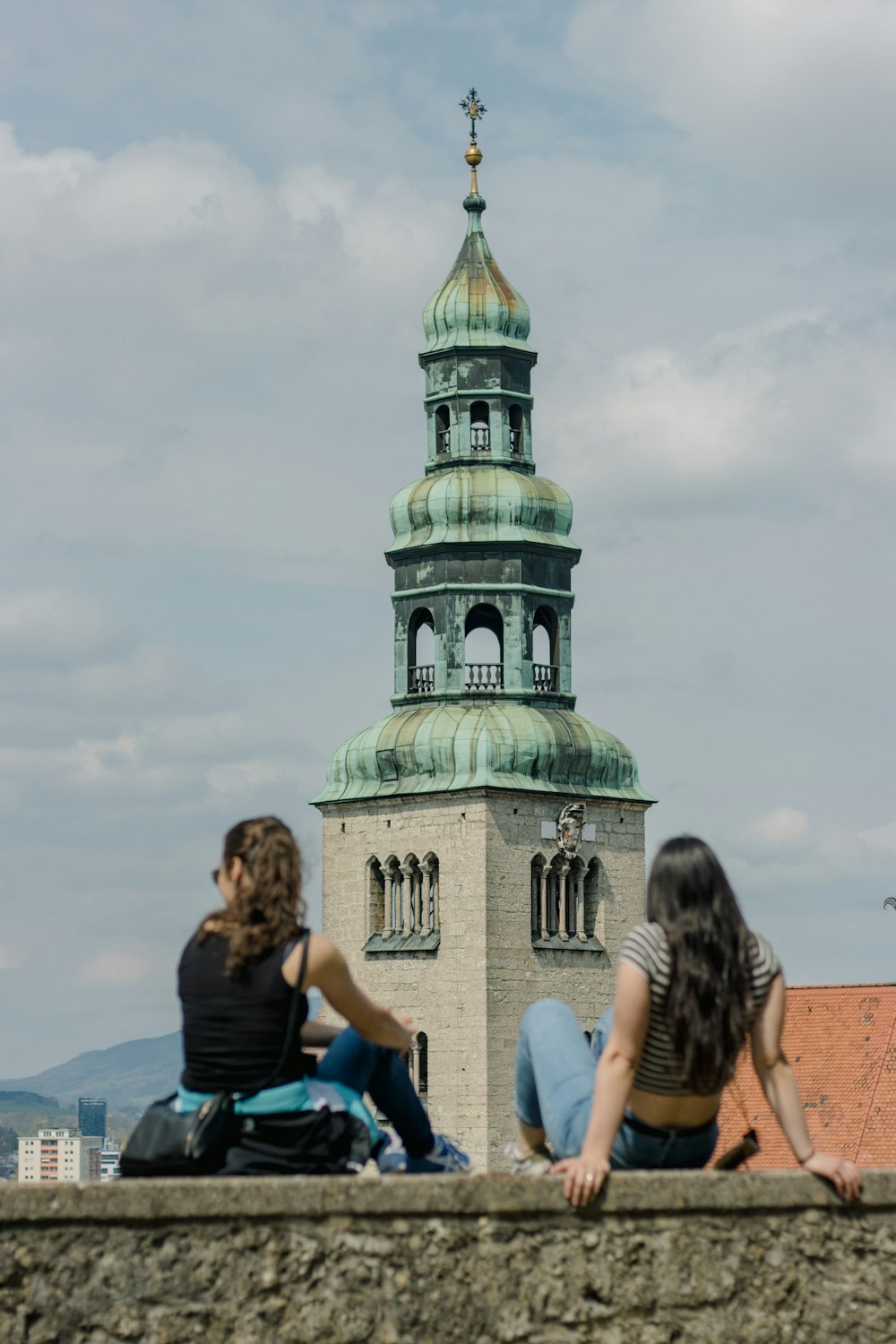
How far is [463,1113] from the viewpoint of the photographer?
63688mm

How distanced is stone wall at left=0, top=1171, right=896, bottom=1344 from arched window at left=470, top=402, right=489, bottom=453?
6154 centimetres

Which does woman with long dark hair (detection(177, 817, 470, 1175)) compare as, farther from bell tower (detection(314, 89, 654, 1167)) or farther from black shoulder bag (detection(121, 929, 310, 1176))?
bell tower (detection(314, 89, 654, 1167))

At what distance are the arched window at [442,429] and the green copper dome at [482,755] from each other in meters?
7.24

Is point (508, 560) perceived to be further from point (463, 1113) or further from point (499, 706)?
point (463, 1113)

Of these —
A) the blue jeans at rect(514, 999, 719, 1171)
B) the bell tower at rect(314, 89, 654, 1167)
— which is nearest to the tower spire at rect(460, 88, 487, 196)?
the bell tower at rect(314, 89, 654, 1167)

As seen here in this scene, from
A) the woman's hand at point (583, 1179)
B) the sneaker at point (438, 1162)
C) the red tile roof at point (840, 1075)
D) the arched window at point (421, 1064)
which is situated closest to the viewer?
the woman's hand at point (583, 1179)

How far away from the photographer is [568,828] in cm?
6644

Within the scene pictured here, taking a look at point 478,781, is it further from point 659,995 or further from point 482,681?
point 659,995

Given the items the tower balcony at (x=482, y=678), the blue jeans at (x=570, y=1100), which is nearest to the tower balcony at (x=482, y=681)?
the tower balcony at (x=482, y=678)

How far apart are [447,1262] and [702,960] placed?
4.43ft

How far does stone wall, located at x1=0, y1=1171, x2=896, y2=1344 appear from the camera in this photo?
8.92 meters

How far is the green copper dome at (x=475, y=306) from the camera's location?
231 ft

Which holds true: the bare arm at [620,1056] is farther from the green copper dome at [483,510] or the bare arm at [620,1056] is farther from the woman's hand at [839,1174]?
the green copper dome at [483,510]

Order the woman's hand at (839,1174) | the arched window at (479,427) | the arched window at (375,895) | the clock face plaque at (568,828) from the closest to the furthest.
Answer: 1. the woman's hand at (839,1174)
2. the clock face plaque at (568,828)
3. the arched window at (375,895)
4. the arched window at (479,427)
